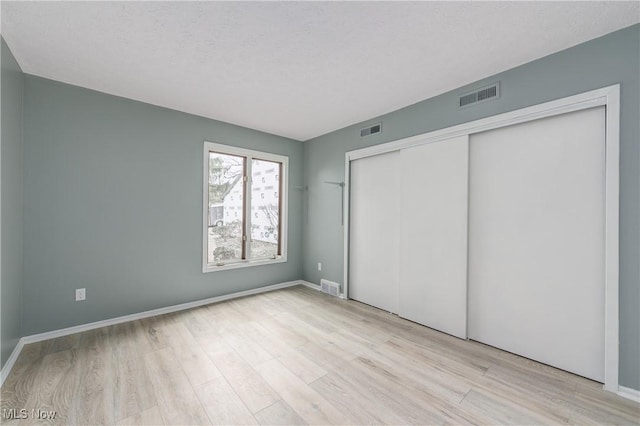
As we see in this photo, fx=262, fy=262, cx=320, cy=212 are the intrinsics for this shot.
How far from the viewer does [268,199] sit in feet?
14.8

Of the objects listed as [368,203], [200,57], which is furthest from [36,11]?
[368,203]

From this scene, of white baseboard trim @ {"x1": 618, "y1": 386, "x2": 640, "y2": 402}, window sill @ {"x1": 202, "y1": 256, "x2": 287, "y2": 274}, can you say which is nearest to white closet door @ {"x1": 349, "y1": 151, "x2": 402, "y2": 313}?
window sill @ {"x1": 202, "y1": 256, "x2": 287, "y2": 274}

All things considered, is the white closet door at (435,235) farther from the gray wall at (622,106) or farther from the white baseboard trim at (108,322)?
the white baseboard trim at (108,322)

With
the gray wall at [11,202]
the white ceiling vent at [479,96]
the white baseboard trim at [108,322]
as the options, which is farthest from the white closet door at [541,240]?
the gray wall at [11,202]

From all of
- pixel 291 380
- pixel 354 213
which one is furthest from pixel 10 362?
pixel 354 213

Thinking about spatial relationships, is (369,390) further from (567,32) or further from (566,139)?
(567,32)

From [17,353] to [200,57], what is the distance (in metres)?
3.10

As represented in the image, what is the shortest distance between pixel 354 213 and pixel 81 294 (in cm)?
344

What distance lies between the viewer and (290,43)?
2104 mm

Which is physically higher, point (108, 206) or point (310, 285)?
point (108, 206)

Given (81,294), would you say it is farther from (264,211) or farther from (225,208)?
(264,211)

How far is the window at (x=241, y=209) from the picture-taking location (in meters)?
3.83

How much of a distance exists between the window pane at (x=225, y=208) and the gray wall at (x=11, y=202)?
182 centimetres

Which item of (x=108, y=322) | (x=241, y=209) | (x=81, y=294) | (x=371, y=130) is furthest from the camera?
(x=241, y=209)
